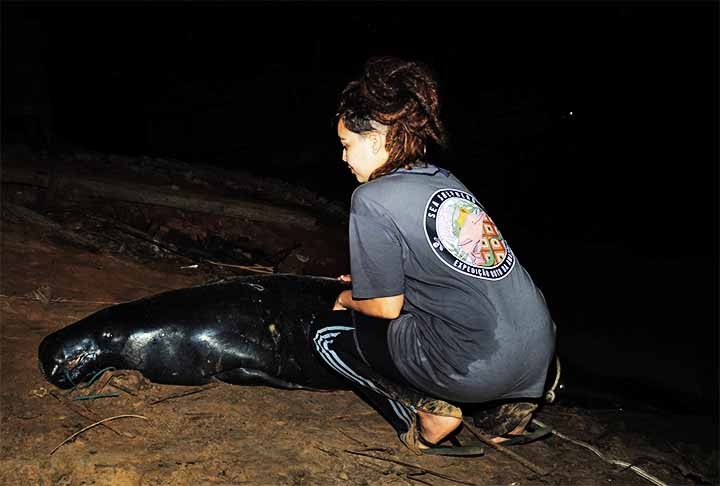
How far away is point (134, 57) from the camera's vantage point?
51.4 feet

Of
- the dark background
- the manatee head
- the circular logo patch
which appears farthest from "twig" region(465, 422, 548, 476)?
the dark background

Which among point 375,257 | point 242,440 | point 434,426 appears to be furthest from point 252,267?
point 375,257

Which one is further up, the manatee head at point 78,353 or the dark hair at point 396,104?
the dark hair at point 396,104

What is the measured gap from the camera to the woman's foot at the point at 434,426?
2742mm

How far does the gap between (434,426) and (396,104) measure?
1.33 m

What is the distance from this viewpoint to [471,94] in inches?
600

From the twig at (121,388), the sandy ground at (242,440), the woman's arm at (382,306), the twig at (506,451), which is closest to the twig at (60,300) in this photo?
the sandy ground at (242,440)

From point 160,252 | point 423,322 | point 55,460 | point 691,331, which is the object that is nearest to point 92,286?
point 160,252

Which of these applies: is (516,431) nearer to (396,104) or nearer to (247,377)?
(247,377)

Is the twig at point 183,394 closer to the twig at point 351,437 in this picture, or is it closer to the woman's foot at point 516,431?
the twig at point 351,437

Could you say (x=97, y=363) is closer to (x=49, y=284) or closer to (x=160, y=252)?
(x=49, y=284)

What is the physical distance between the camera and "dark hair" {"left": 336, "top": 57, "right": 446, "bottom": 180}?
231 centimetres

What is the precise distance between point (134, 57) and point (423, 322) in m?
15.0

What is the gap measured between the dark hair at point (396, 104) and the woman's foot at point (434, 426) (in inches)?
42.2
